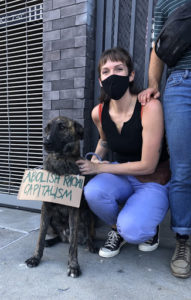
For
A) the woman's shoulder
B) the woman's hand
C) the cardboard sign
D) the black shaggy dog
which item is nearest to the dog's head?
the black shaggy dog

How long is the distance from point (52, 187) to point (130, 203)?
69cm

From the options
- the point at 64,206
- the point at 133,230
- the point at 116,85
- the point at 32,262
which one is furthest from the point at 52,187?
the point at 116,85

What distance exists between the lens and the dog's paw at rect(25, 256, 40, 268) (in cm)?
212

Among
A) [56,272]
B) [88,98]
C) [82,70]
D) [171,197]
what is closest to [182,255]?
[171,197]

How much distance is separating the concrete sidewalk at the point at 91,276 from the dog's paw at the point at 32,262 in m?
0.04

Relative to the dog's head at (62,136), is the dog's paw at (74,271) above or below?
below

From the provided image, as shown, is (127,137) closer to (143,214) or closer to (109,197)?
(109,197)

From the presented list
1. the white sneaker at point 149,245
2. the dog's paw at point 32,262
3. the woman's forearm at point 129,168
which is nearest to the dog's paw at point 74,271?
the dog's paw at point 32,262

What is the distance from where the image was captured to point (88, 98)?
2990mm

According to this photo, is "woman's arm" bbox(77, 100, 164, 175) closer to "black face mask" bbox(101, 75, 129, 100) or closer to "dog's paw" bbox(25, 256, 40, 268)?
"black face mask" bbox(101, 75, 129, 100)

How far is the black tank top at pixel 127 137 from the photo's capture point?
7.25 feet

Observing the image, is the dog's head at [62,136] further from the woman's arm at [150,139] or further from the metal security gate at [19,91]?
the metal security gate at [19,91]

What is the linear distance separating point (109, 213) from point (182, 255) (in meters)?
0.69

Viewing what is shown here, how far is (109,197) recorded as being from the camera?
2.21 m
